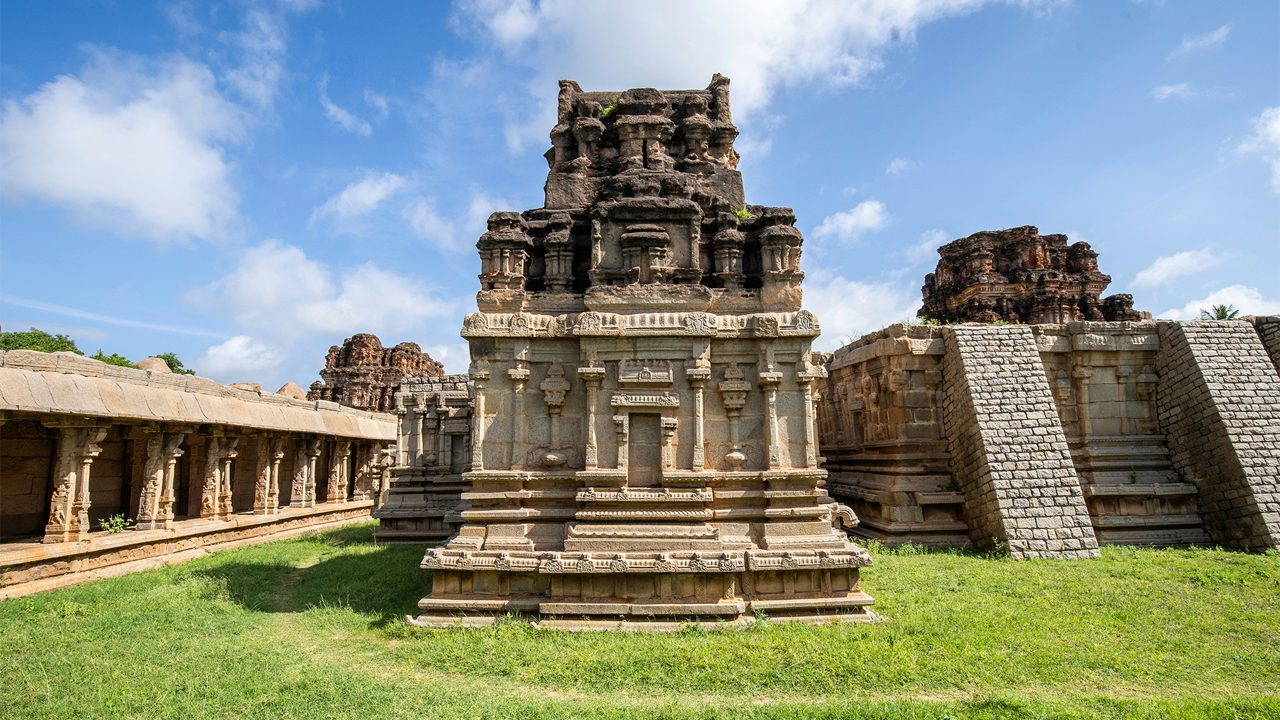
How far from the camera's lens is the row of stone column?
10883mm

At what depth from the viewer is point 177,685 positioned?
5.80 metres

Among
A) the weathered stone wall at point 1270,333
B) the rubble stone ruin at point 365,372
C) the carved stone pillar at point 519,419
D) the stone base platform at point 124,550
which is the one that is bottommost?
the stone base platform at point 124,550

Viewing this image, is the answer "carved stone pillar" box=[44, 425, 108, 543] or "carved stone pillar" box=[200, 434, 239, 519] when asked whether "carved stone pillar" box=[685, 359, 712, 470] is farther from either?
"carved stone pillar" box=[200, 434, 239, 519]

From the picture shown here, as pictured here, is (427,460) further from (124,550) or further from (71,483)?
(71,483)

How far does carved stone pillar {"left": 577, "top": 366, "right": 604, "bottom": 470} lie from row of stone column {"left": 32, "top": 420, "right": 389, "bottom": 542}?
8754 millimetres

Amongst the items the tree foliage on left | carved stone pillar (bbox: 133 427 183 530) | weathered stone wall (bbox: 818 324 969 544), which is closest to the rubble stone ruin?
the tree foliage on left

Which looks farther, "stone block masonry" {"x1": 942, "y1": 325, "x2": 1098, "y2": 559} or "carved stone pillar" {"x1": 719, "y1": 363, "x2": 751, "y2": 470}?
"stone block masonry" {"x1": 942, "y1": 325, "x2": 1098, "y2": 559}

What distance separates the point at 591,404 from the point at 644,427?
2.44 ft

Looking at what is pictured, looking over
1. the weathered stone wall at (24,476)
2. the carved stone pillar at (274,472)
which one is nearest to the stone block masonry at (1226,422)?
the carved stone pillar at (274,472)

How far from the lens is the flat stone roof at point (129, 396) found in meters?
9.75

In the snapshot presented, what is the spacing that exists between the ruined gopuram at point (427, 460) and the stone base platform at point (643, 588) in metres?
7.29

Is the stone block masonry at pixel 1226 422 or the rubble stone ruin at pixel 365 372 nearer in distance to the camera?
the stone block masonry at pixel 1226 422

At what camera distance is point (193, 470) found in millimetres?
16828

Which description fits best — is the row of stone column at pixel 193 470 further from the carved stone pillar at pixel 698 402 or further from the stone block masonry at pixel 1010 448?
the stone block masonry at pixel 1010 448
